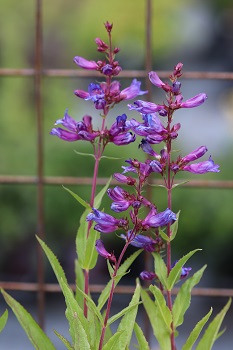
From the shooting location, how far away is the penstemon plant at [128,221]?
1.17m

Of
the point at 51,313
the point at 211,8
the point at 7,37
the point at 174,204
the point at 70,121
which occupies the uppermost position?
the point at 211,8

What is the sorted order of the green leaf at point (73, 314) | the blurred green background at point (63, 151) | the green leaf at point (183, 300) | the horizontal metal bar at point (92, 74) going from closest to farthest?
1. the green leaf at point (73, 314)
2. the green leaf at point (183, 300)
3. the horizontal metal bar at point (92, 74)
4. the blurred green background at point (63, 151)

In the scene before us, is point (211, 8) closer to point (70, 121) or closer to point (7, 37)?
point (7, 37)

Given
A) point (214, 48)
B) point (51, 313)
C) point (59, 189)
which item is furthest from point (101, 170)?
point (214, 48)

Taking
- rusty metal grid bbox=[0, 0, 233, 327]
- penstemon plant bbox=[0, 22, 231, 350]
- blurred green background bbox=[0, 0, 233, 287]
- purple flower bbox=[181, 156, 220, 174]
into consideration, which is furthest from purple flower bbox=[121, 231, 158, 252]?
blurred green background bbox=[0, 0, 233, 287]

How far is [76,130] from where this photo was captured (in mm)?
1248

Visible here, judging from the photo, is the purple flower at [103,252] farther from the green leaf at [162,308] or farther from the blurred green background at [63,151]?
the blurred green background at [63,151]

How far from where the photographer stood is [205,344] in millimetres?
1278

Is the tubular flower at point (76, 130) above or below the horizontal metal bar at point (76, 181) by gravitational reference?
above

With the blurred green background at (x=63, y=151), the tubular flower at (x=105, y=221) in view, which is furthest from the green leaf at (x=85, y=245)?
the blurred green background at (x=63, y=151)

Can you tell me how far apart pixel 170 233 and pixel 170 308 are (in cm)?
11

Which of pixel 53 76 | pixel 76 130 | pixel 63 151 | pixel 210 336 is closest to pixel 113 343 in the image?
pixel 210 336

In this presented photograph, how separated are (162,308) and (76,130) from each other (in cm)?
25

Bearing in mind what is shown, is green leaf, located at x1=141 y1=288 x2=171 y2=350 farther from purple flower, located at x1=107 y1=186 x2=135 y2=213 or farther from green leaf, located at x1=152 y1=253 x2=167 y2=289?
purple flower, located at x1=107 y1=186 x2=135 y2=213
